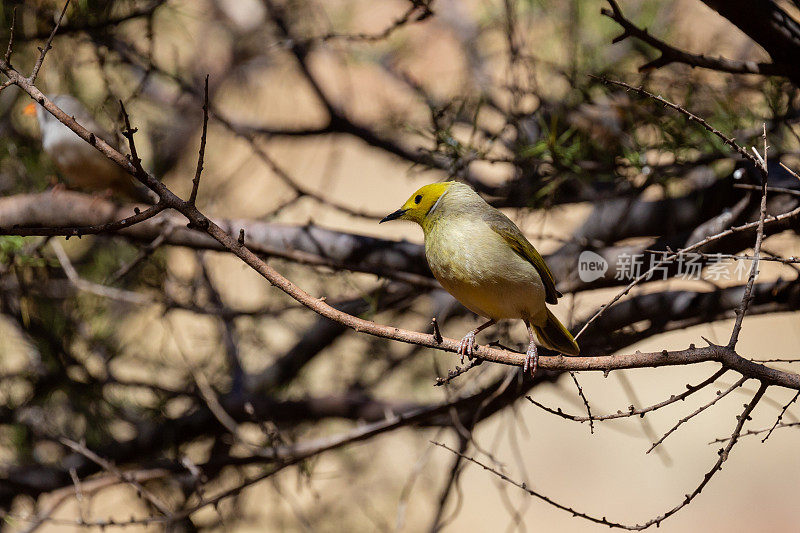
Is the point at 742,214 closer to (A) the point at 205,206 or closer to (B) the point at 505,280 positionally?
(B) the point at 505,280

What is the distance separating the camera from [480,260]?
127cm

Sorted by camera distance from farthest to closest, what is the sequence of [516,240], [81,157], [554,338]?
[81,157]
[554,338]
[516,240]

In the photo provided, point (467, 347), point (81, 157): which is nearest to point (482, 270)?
point (467, 347)

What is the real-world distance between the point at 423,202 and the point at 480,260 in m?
0.23

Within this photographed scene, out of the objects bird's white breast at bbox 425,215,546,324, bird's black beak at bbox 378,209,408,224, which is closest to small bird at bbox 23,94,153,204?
bird's black beak at bbox 378,209,408,224

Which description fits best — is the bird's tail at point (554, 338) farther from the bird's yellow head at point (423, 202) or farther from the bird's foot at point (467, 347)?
the bird's yellow head at point (423, 202)

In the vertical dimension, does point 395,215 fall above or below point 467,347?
above

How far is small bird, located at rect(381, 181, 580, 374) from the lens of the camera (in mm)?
1276

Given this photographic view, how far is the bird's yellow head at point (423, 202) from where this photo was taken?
1437 millimetres

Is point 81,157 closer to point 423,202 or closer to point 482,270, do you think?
point 423,202

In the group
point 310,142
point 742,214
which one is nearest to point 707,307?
point 742,214

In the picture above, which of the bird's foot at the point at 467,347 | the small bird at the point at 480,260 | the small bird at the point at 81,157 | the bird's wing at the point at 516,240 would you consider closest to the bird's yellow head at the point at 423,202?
the small bird at the point at 480,260

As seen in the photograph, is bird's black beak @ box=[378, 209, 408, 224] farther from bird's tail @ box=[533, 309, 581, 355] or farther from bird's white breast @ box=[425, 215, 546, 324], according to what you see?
bird's tail @ box=[533, 309, 581, 355]

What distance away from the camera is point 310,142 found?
3.64 m
